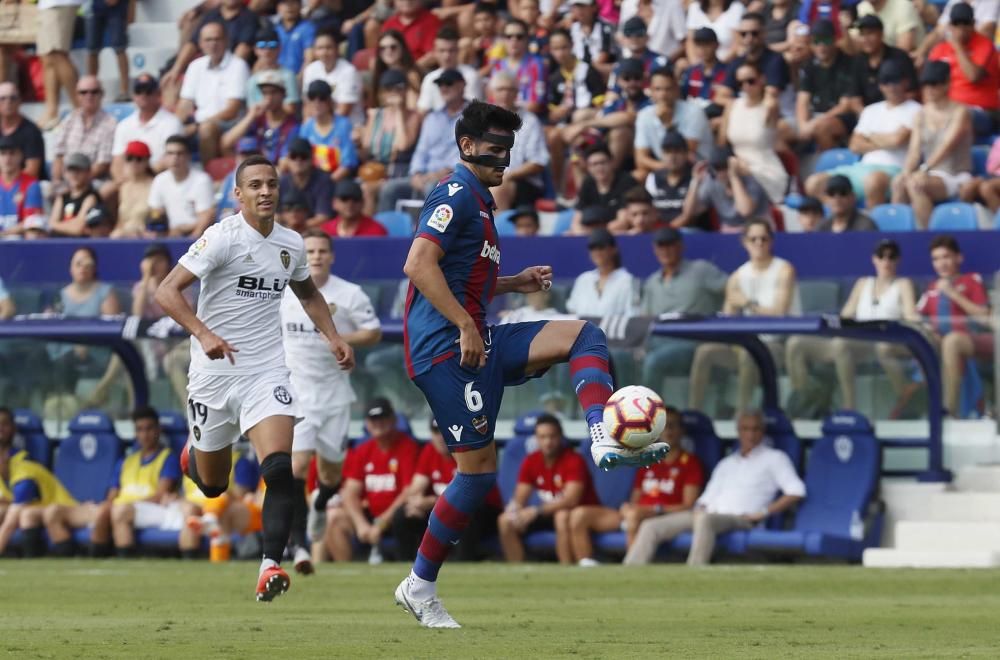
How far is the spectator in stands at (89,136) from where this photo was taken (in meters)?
21.2

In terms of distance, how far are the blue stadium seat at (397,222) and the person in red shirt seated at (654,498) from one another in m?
3.33

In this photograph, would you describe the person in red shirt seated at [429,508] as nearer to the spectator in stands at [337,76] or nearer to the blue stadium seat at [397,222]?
the blue stadium seat at [397,222]

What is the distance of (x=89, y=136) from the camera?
69.8 ft

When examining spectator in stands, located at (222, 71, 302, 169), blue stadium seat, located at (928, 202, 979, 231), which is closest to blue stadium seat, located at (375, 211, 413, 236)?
spectator in stands, located at (222, 71, 302, 169)

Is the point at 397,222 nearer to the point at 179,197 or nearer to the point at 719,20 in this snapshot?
the point at 179,197

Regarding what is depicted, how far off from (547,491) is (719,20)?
566 cm

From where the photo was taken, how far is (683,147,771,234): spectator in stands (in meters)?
17.2

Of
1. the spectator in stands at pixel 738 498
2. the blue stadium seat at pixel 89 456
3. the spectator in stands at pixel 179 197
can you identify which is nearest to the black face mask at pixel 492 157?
the spectator in stands at pixel 738 498

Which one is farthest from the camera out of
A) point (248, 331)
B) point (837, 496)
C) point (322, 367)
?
point (837, 496)

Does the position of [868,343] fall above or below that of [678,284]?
below

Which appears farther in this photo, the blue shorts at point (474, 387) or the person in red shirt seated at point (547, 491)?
the person in red shirt seated at point (547, 491)

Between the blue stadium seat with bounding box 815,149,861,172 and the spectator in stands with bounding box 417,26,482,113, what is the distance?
11.7 ft

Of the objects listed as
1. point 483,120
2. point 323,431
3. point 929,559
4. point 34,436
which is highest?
point 483,120

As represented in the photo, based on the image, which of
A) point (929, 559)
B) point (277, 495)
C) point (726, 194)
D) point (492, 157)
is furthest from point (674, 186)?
point (492, 157)
